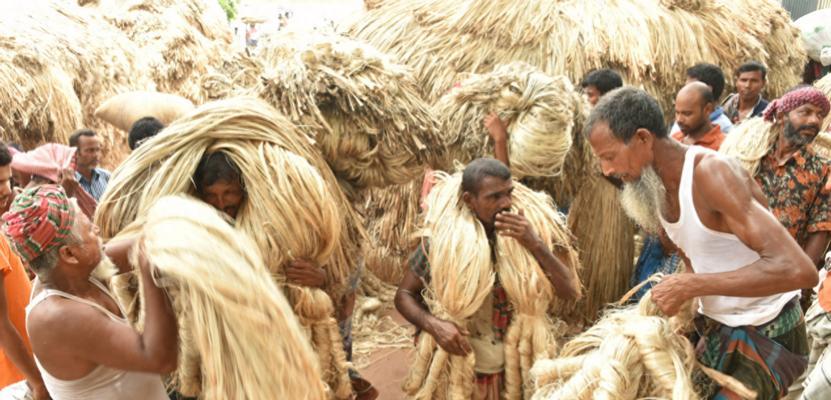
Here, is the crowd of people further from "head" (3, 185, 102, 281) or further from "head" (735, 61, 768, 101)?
"head" (735, 61, 768, 101)

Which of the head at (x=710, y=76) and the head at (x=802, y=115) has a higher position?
the head at (x=802, y=115)

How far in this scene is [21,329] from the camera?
2891 mm

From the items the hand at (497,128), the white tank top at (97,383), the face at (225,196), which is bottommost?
the white tank top at (97,383)

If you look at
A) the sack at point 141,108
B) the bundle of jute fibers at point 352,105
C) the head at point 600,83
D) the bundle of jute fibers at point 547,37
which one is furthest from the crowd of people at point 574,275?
the bundle of jute fibers at point 547,37

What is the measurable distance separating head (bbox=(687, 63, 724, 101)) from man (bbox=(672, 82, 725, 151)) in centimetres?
96

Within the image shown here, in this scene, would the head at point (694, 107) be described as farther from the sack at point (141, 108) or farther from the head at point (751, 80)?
the sack at point (141, 108)

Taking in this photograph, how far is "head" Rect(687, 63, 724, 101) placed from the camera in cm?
498

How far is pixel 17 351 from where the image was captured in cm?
262

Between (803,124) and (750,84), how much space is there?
74.6 inches

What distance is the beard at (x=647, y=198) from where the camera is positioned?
2.31 meters

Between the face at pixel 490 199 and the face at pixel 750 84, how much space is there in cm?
342

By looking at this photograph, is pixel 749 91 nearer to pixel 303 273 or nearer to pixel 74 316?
pixel 303 273

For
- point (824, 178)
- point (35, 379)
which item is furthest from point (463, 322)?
point (824, 178)

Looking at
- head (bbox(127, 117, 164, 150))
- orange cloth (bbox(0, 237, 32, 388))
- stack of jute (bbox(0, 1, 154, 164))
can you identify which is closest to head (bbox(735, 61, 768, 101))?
head (bbox(127, 117, 164, 150))
